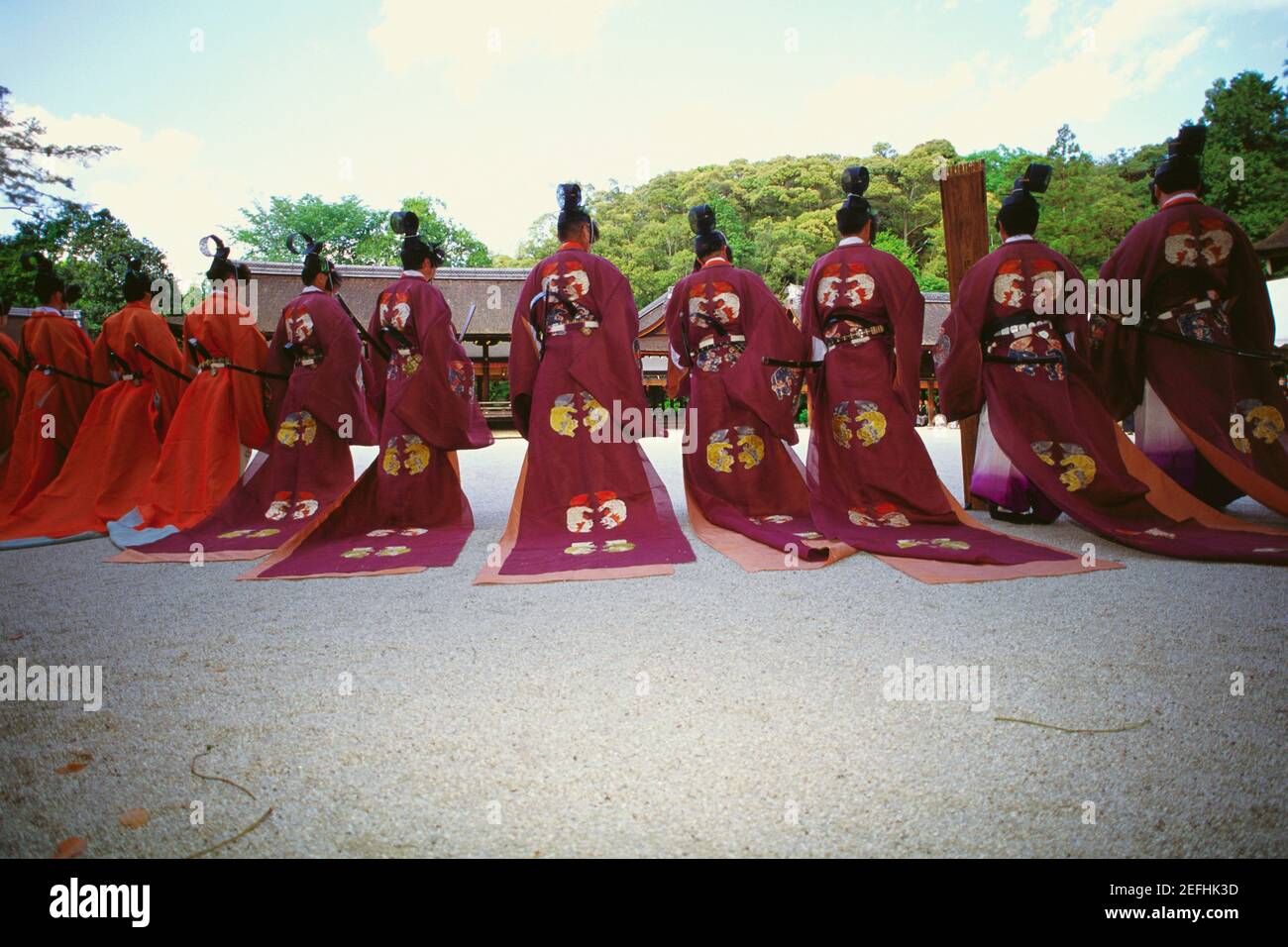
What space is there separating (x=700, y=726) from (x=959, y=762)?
58 cm

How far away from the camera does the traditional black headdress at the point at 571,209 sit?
4.14 metres

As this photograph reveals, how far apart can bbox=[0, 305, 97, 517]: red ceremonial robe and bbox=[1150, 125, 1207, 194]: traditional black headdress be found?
25.7ft

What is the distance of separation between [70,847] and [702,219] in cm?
430

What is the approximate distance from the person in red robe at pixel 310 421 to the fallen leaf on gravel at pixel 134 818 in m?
3.24

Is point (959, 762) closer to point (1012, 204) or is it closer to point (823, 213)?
point (1012, 204)

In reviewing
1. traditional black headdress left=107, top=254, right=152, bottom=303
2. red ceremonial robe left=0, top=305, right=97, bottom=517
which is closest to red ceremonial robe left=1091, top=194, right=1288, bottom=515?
traditional black headdress left=107, top=254, right=152, bottom=303

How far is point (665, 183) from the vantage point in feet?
117

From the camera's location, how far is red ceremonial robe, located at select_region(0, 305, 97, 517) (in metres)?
5.05

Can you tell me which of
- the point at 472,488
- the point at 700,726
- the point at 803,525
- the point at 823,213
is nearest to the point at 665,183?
the point at 823,213

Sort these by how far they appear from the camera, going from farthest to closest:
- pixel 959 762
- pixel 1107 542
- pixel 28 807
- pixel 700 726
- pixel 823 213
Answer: pixel 823 213 < pixel 1107 542 < pixel 700 726 < pixel 959 762 < pixel 28 807

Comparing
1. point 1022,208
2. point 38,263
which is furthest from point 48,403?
point 1022,208

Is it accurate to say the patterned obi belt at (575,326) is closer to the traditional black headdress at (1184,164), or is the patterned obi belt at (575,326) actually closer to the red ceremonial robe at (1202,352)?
the red ceremonial robe at (1202,352)

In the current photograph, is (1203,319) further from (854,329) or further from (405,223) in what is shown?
(405,223)

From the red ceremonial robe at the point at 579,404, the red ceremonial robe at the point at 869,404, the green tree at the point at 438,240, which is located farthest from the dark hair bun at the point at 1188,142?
the green tree at the point at 438,240
